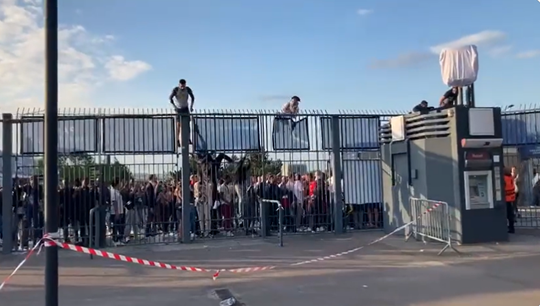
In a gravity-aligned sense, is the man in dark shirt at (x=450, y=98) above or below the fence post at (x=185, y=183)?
above

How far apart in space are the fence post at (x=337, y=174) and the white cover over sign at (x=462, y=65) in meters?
3.48

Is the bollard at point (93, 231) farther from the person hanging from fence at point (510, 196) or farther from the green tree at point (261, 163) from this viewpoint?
the person hanging from fence at point (510, 196)

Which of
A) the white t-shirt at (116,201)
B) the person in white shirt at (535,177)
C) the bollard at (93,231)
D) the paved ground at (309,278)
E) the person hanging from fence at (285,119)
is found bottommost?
the paved ground at (309,278)

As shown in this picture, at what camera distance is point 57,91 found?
6027 mm

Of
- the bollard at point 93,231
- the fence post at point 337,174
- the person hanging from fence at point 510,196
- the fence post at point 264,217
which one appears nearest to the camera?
the bollard at point 93,231

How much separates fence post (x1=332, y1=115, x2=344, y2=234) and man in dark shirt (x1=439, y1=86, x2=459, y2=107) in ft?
9.80

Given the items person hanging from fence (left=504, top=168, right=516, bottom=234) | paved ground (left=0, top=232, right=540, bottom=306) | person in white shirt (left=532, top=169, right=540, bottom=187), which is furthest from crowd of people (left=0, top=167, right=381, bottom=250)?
person in white shirt (left=532, top=169, right=540, bottom=187)

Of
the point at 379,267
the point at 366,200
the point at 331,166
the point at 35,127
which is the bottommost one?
the point at 379,267

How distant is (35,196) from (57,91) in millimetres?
8881

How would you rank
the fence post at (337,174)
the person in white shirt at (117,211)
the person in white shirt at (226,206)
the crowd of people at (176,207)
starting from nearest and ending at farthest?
1. the crowd of people at (176,207)
2. the person in white shirt at (117,211)
3. the person in white shirt at (226,206)
4. the fence post at (337,174)

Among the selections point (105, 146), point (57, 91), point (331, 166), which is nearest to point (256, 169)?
point (331, 166)

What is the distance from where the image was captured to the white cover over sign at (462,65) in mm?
14070

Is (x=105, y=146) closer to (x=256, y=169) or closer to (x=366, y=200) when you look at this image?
(x=256, y=169)

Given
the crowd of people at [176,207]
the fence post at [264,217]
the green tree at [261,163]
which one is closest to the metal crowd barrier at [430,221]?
the crowd of people at [176,207]
